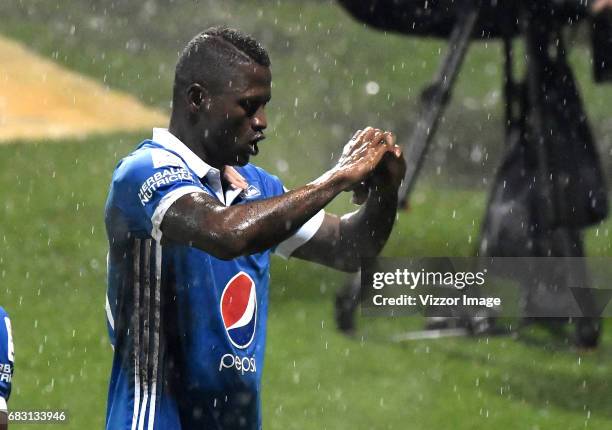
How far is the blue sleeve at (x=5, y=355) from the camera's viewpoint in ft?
13.4

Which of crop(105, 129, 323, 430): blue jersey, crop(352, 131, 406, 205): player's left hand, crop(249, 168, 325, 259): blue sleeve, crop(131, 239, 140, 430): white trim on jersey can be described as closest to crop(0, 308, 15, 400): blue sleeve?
crop(105, 129, 323, 430): blue jersey

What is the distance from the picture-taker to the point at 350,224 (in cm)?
446

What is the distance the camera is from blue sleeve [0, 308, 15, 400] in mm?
4074

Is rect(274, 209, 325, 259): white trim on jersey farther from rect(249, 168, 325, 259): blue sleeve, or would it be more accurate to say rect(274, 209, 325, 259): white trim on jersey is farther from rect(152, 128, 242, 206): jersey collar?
rect(152, 128, 242, 206): jersey collar

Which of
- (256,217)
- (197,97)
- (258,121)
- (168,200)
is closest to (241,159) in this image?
(258,121)

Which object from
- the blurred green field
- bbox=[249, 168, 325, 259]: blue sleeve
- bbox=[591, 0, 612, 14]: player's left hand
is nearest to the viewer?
bbox=[249, 168, 325, 259]: blue sleeve

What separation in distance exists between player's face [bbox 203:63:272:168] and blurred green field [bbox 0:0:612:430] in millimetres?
5142

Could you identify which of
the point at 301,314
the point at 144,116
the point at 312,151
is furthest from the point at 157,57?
the point at 301,314

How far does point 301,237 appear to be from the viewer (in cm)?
455

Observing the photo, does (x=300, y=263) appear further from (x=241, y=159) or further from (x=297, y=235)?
(x=241, y=159)

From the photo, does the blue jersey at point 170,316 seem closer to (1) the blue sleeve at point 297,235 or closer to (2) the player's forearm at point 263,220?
(2) the player's forearm at point 263,220

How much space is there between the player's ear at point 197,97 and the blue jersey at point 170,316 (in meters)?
0.12

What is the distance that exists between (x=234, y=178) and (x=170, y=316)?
49 centimetres
